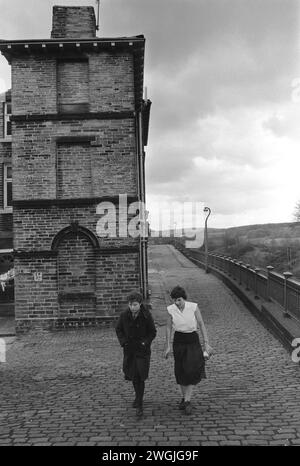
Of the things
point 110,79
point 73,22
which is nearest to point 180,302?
point 110,79

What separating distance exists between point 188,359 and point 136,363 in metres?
0.70

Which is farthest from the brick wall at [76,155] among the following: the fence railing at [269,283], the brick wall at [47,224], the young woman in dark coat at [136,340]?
the young woman in dark coat at [136,340]

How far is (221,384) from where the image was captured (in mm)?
8086

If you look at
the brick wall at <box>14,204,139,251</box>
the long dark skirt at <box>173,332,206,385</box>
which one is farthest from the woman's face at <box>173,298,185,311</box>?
the brick wall at <box>14,204,139,251</box>

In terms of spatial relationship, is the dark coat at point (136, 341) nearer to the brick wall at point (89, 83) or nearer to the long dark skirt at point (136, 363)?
the long dark skirt at point (136, 363)

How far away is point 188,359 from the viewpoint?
21.8 feet

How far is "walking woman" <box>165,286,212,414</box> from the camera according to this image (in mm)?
6633

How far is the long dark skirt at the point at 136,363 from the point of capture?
6.71 meters

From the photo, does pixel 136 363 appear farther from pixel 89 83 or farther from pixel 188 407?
pixel 89 83

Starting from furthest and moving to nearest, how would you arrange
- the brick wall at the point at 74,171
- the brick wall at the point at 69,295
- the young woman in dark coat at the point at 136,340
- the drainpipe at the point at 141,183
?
the drainpipe at the point at 141,183 → the brick wall at the point at 74,171 → the brick wall at the point at 69,295 → the young woman in dark coat at the point at 136,340

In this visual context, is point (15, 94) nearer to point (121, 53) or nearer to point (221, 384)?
point (121, 53)

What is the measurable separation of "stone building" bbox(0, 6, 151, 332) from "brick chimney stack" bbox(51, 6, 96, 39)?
1.68 metres

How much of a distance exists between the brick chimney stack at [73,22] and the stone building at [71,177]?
5.51ft
